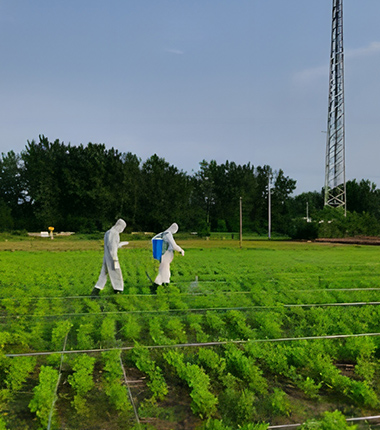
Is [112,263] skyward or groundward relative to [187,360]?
skyward

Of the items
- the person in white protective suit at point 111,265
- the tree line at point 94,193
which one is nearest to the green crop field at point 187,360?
the person in white protective suit at point 111,265

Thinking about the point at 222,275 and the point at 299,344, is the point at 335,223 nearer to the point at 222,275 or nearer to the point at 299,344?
the point at 222,275

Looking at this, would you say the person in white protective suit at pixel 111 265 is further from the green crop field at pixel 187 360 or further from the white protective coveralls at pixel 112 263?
the green crop field at pixel 187 360

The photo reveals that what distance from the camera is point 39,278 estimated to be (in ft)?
45.5

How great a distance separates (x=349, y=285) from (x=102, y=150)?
1788 inches

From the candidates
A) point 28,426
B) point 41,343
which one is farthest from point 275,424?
point 41,343

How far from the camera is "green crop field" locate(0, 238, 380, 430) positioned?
14.1ft

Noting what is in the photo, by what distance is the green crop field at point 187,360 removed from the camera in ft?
14.1

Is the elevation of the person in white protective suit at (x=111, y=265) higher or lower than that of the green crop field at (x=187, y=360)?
higher

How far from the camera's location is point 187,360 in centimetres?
578

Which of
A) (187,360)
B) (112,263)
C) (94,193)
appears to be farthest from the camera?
(94,193)

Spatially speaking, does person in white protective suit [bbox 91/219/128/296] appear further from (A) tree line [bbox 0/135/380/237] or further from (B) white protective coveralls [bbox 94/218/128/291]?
(A) tree line [bbox 0/135/380/237]

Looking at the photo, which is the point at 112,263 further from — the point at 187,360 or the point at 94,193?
the point at 94,193


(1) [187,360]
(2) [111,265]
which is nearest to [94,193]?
(2) [111,265]
